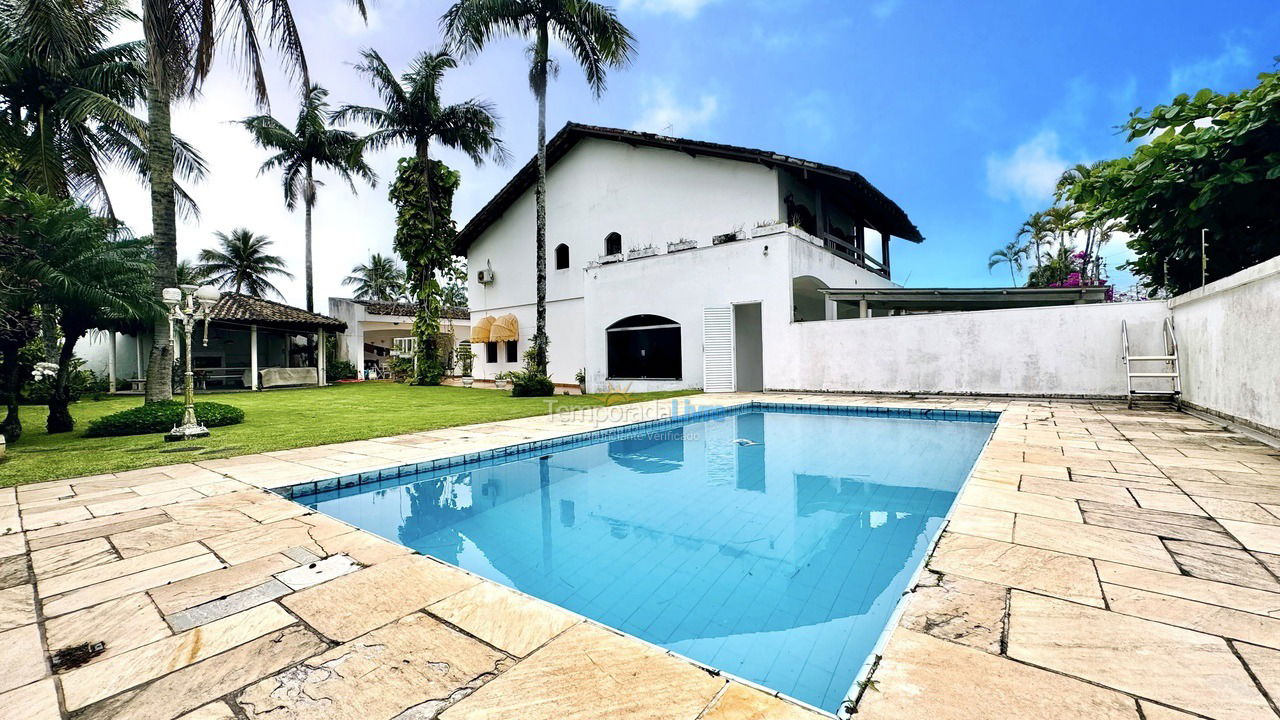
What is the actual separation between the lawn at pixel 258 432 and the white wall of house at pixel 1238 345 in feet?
32.2

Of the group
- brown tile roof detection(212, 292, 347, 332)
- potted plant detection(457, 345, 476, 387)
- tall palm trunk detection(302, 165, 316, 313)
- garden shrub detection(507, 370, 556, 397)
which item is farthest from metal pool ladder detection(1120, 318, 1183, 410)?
tall palm trunk detection(302, 165, 316, 313)

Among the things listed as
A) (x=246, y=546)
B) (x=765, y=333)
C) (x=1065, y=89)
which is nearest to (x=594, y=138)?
(x=765, y=333)

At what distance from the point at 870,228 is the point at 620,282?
11251 millimetres

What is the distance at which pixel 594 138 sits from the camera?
18.3 metres

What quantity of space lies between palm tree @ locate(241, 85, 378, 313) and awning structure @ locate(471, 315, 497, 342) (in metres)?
8.35

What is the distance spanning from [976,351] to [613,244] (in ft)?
37.7

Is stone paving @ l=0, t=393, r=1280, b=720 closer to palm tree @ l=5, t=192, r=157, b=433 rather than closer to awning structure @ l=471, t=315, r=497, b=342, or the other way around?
palm tree @ l=5, t=192, r=157, b=433

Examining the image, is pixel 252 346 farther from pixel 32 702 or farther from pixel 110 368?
pixel 32 702

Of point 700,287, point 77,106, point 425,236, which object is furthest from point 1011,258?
point 77,106

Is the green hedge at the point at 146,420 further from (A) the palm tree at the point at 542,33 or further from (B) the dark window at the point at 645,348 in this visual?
(B) the dark window at the point at 645,348

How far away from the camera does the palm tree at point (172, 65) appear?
7730 millimetres

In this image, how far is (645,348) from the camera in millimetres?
15539

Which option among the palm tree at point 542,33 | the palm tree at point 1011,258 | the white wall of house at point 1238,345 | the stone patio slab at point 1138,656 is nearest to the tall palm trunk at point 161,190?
the palm tree at point 542,33

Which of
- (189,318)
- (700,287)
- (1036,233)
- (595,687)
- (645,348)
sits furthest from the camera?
(1036,233)
